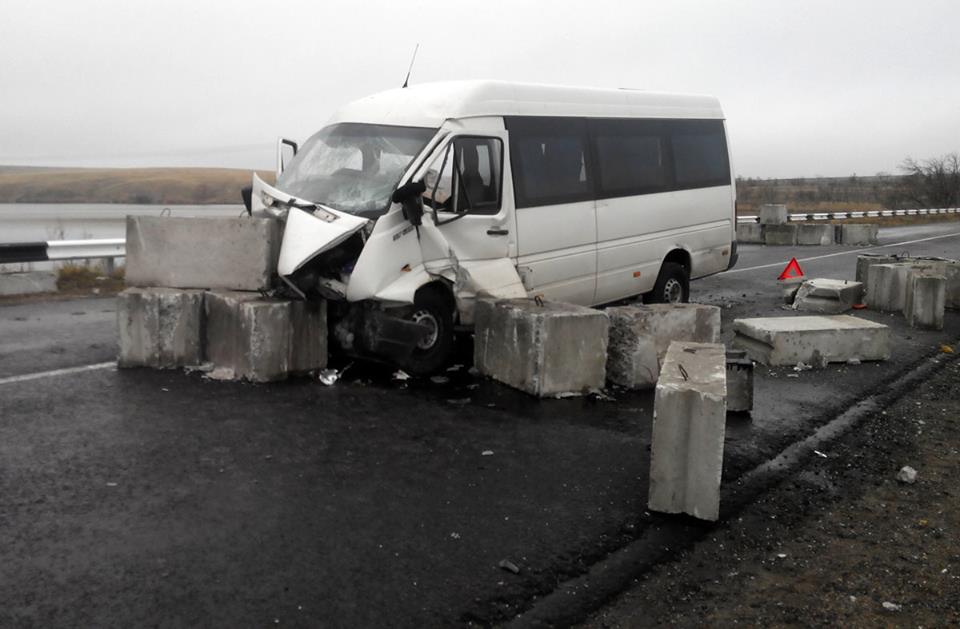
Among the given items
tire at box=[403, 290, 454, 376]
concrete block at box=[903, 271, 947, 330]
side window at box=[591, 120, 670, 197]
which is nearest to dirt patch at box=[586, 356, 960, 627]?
tire at box=[403, 290, 454, 376]

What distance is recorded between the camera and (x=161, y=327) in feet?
26.7

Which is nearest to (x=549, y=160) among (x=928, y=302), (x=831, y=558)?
(x=928, y=302)

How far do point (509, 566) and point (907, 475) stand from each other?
3.13 m

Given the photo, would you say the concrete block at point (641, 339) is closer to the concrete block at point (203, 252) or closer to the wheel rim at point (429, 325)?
the wheel rim at point (429, 325)

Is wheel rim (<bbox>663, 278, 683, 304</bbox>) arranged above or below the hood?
below

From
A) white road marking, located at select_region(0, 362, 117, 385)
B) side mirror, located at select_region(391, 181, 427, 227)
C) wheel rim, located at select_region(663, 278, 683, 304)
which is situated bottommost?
white road marking, located at select_region(0, 362, 117, 385)

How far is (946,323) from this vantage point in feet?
40.8

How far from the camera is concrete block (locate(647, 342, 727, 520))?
5016 mm

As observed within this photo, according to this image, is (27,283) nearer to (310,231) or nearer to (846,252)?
(310,231)

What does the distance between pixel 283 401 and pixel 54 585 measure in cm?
331

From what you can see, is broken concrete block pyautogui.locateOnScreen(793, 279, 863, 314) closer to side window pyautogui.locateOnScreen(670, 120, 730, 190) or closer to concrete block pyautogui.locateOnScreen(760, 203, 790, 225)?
side window pyautogui.locateOnScreen(670, 120, 730, 190)

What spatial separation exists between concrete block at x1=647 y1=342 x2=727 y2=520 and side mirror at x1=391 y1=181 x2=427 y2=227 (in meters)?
3.53

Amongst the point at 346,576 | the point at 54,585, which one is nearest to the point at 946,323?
the point at 346,576

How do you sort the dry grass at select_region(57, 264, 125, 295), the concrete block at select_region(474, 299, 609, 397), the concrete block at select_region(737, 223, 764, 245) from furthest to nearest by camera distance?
the concrete block at select_region(737, 223, 764, 245) < the dry grass at select_region(57, 264, 125, 295) < the concrete block at select_region(474, 299, 609, 397)
